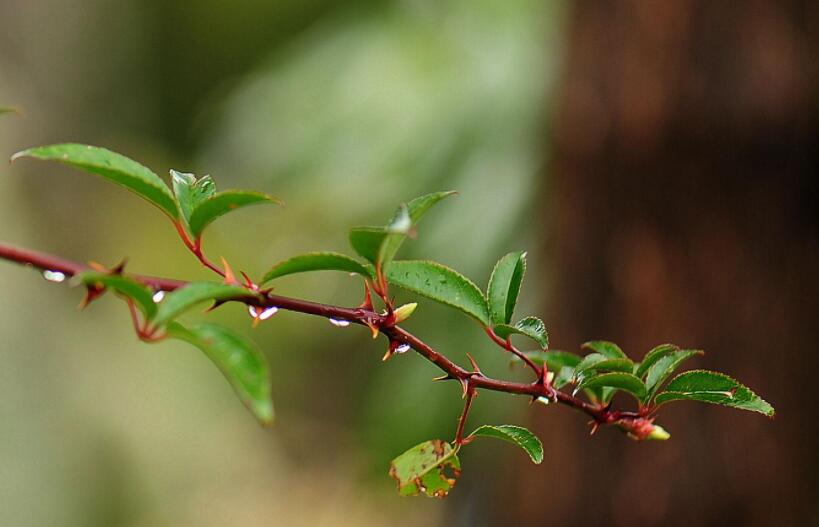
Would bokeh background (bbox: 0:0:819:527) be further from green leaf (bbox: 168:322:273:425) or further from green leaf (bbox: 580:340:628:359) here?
green leaf (bbox: 168:322:273:425)

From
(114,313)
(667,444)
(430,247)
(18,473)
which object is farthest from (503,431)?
(114,313)

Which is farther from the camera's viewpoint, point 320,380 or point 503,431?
point 320,380

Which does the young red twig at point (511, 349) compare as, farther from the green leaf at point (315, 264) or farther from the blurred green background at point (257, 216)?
the blurred green background at point (257, 216)

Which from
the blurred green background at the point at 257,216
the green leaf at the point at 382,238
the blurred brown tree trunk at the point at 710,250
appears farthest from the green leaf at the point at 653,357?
the blurred green background at the point at 257,216

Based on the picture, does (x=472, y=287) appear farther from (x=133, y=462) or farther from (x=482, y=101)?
(x=133, y=462)

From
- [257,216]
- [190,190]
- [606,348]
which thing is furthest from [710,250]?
[257,216]

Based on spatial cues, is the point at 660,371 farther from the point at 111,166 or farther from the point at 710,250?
the point at 710,250
